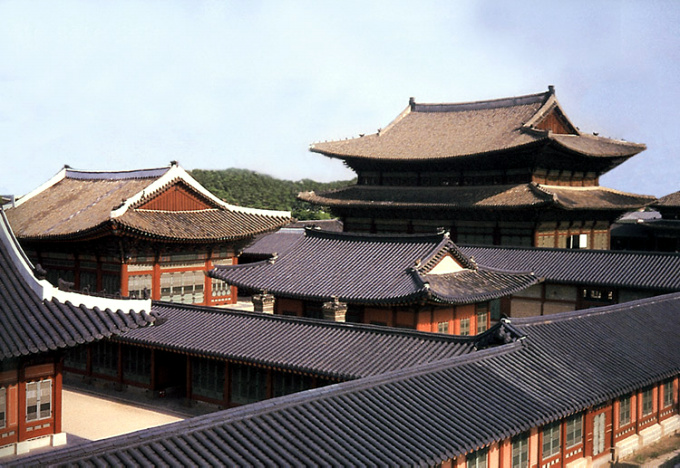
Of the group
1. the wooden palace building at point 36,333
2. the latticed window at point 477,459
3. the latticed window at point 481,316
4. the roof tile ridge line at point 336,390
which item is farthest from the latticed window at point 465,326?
the wooden palace building at point 36,333

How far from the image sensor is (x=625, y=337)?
72.9 feet

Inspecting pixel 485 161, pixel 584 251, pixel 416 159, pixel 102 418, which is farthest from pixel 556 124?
pixel 102 418

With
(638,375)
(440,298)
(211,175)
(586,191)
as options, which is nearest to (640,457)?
(638,375)

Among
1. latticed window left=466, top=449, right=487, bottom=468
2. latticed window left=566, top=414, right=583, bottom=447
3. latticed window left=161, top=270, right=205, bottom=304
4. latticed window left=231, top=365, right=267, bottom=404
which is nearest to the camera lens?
latticed window left=466, top=449, right=487, bottom=468

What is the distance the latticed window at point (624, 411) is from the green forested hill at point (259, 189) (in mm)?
69638

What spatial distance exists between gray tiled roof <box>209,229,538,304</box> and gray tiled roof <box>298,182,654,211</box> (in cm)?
1077

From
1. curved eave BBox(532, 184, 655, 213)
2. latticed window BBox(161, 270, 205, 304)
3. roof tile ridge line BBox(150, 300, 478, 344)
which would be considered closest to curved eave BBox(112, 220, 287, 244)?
latticed window BBox(161, 270, 205, 304)

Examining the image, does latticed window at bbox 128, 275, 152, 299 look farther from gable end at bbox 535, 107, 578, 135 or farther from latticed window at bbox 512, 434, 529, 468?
gable end at bbox 535, 107, 578, 135

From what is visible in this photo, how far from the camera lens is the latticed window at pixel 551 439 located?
18359 mm

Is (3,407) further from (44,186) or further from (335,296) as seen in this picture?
(44,186)

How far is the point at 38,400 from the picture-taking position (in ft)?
58.5

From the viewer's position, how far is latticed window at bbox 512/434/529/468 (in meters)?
17.2

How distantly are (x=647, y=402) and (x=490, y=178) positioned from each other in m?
22.2

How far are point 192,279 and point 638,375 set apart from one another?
73.5 feet
